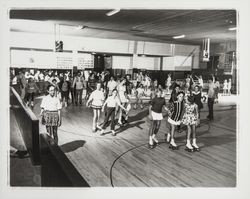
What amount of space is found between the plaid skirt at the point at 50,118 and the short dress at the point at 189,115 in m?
2.62

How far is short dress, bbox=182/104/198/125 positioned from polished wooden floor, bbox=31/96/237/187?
702 millimetres

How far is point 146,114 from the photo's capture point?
10.1 metres

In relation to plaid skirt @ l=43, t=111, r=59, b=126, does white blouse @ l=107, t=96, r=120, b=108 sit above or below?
above

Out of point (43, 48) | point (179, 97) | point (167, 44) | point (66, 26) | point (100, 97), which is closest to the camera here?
point (179, 97)

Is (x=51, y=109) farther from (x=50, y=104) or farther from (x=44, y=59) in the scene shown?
(x=44, y=59)

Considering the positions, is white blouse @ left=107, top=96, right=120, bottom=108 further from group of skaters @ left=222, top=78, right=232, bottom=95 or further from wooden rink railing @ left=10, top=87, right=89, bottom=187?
group of skaters @ left=222, top=78, right=232, bottom=95

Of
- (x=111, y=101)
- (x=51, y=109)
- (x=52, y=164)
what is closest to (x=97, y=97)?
(x=111, y=101)

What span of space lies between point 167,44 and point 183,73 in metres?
2.30

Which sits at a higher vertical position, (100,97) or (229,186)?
(100,97)

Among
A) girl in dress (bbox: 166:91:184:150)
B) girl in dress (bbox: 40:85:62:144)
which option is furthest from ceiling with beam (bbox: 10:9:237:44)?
girl in dress (bbox: 40:85:62:144)

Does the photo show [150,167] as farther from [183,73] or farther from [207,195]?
[183,73]

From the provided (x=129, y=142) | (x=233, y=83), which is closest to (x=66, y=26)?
(x=129, y=142)

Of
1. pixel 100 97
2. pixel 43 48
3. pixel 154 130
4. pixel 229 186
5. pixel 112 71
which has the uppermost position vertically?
pixel 43 48

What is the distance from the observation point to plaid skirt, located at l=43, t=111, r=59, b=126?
16.8 ft
